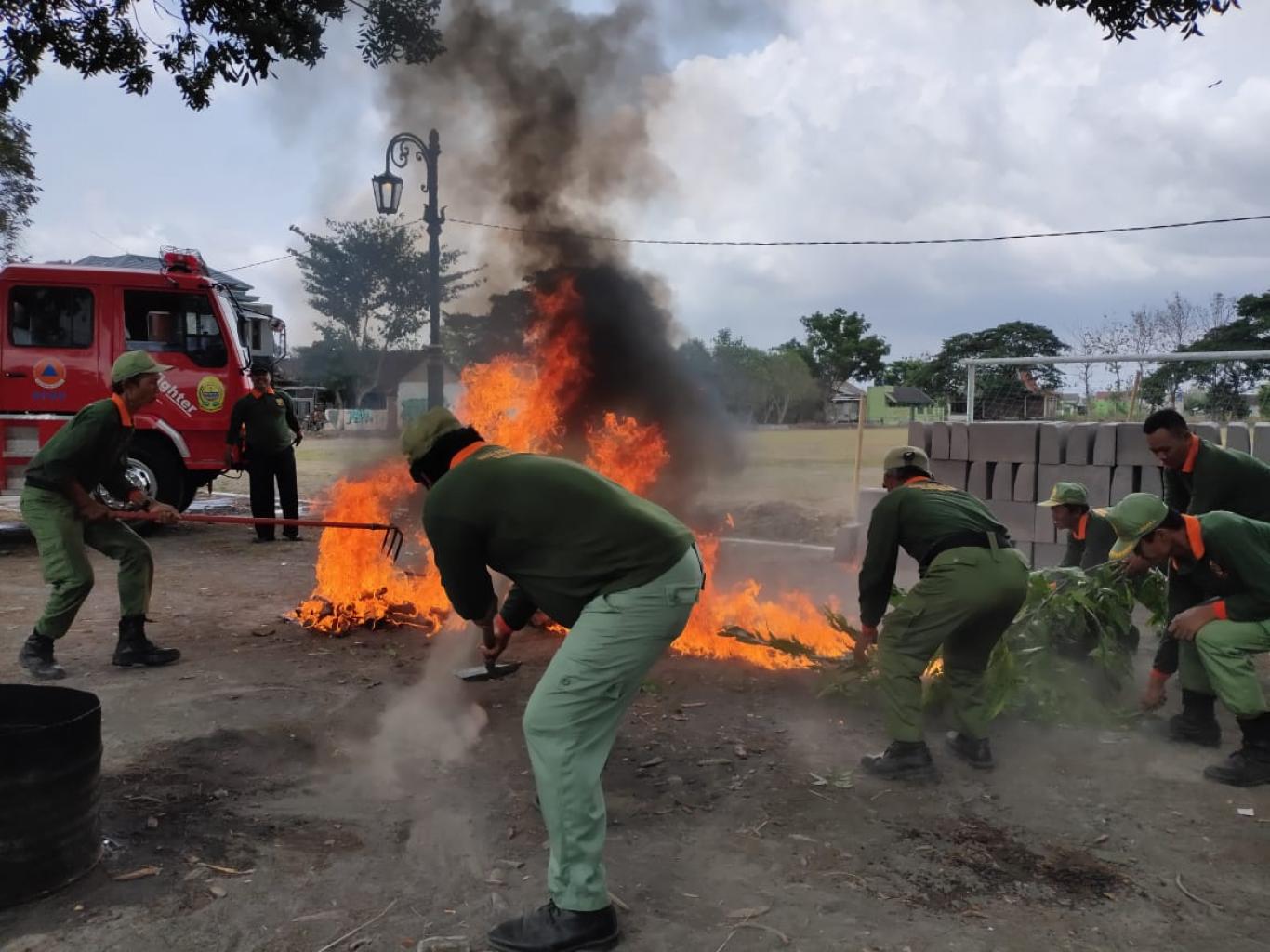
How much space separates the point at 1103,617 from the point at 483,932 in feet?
13.8

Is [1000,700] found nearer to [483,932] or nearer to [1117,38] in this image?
[483,932]

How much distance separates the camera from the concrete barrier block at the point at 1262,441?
716 cm

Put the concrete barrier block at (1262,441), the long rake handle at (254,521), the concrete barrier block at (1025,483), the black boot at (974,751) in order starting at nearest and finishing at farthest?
the black boot at (974,751) → the long rake handle at (254,521) → the concrete barrier block at (1262,441) → the concrete barrier block at (1025,483)

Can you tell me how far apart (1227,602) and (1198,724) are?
2.44 ft

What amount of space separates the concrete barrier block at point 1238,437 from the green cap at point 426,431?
6807 millimetres

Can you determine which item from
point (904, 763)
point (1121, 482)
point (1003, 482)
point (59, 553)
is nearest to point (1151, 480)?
point (1121, 482)

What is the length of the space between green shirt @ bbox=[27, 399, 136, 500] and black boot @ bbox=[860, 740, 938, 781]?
15.3 feet

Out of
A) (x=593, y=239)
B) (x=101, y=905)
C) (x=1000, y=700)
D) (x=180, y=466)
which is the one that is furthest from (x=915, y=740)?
(x=180, y=466)

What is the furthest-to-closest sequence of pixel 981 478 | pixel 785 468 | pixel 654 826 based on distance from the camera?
pixel 785 468 < pixel 981 478 < pixel 654 826

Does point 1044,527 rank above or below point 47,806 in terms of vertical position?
above

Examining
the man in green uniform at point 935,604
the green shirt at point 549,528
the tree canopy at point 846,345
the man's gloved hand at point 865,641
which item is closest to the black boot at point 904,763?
the man in green uniform at point 935,604

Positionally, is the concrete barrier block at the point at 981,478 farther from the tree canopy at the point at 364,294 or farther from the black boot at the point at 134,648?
the tree canopy at the point at 364,294

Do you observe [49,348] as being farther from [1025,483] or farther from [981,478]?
[1025,483]

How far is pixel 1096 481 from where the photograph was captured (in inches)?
307
